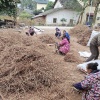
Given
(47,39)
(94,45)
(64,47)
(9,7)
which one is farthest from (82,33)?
(9,7)

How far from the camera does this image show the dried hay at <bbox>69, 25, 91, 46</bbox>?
9.18m

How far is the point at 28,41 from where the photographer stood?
6125 millimetres

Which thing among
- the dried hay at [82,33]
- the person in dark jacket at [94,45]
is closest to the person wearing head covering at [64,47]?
the person in dark jacket at [94,45]

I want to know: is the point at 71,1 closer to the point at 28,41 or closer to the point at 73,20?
the point at 73,20

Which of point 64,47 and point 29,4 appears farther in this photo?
point 29,4

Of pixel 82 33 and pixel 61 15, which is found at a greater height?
pixel 61 15

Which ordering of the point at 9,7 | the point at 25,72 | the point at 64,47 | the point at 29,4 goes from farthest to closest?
the point at 29,4
the point at 9,7
the point at 64,47
the point at 25,72

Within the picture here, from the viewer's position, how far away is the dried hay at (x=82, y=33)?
30.1ft

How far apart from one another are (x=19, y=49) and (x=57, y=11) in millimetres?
23061

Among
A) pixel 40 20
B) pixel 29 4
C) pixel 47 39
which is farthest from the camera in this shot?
pixel 29 4

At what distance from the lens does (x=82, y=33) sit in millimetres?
10812

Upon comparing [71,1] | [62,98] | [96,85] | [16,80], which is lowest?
[62,98]

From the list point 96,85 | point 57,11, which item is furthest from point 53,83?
point 57,11

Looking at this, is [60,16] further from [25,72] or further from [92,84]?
[92,84]
